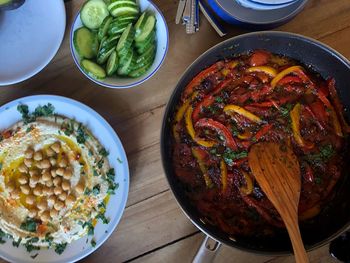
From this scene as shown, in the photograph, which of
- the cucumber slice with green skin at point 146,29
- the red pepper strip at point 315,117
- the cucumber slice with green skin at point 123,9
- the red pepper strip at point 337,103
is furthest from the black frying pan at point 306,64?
the cucumber slice with green skin at point 123,9

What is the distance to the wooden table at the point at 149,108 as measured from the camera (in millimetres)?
1876

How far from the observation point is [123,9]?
174cm

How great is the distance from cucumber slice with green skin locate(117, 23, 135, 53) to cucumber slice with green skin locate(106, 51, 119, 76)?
0.10 feet

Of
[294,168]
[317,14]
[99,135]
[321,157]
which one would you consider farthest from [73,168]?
[317,14]

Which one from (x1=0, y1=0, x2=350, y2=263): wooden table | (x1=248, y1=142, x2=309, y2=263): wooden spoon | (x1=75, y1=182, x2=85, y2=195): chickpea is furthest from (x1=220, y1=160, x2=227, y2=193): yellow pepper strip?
(x1=75, y1=182, x2=85, y2=195): chickpea

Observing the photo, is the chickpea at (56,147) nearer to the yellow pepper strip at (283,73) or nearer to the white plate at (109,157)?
the white plate at (109,157)

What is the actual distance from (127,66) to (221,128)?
0.44 meters

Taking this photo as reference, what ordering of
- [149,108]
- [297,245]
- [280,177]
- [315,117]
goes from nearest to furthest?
[297,245]
[280,177]
[315,117]
[149,108]

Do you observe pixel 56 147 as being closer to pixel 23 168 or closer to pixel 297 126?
pixel 23 168

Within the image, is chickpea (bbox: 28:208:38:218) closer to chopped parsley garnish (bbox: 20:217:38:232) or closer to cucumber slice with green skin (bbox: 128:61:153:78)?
chopped parsley garnish (bbox: 20:217:38:232)

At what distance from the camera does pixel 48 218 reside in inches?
73.2

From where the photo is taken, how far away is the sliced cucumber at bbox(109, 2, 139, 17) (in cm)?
173

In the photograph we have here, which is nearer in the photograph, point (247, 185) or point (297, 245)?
point (297, 245)

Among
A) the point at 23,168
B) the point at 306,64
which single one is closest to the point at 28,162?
the point at 23,168
